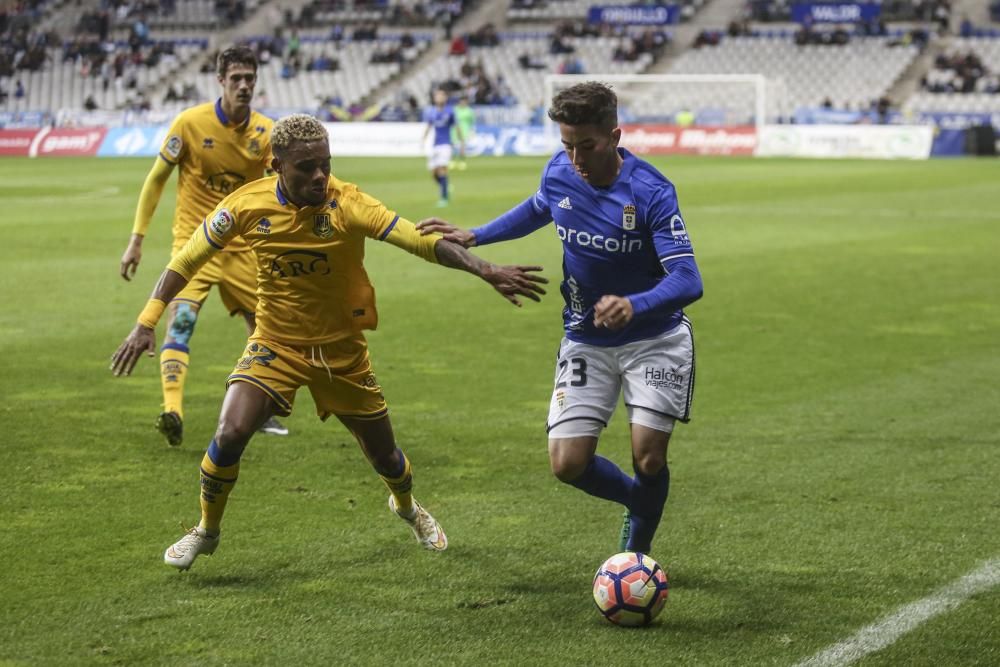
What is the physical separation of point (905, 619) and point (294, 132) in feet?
9.95

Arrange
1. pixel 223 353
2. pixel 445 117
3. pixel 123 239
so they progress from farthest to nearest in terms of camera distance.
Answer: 1. pixel 445 117
2. pixel 123 239
3. pixel 223 353

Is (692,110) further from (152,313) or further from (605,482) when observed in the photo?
(152,313)

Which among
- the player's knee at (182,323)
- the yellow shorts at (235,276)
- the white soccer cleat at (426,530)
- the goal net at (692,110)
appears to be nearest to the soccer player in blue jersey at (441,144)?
the player's knee at (182,323)

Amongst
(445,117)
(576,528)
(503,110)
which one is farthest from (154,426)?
(503,110)

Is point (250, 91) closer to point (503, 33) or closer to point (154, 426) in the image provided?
point (154, 426)

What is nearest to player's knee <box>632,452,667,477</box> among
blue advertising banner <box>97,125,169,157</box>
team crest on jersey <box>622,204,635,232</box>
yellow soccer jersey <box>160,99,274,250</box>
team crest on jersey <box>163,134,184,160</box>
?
team crest on jersey <box>622,204,635,232</box>

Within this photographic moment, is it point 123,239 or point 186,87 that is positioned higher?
point 123,239

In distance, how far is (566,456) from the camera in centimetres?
582

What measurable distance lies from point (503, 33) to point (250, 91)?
5360 centimetres

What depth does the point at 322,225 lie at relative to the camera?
600cm

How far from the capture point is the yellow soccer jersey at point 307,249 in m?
5.97

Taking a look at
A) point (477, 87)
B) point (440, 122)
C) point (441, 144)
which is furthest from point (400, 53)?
point (441, 144)

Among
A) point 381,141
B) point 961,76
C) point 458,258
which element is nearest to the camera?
point 458,258

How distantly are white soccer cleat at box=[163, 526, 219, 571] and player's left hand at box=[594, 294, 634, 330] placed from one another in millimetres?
1990
